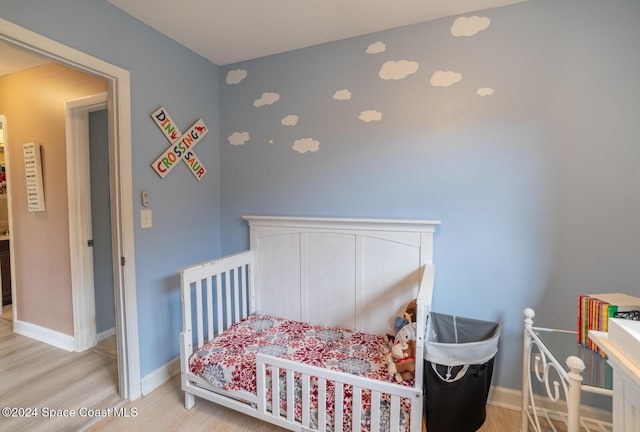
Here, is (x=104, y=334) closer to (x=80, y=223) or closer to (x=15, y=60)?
(x=80, y=223)

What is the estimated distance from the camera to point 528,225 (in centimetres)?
161

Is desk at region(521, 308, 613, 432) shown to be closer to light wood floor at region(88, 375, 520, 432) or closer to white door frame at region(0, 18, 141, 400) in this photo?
light wood floor at region(88, 375, 520, 432)

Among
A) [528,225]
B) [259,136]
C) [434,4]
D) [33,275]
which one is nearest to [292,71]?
[259,136]

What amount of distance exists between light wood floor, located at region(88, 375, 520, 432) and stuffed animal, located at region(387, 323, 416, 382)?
63 cm

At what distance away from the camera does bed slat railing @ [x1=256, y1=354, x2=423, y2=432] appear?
1.25 meters

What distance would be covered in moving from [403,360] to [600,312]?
32.9 inches

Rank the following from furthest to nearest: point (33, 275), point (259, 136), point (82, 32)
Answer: point (33, 275), point (259, 136), point (82, 32)

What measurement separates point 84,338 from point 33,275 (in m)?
0.80

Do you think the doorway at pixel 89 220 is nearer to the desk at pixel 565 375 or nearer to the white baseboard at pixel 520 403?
the desk at pixel 565 375

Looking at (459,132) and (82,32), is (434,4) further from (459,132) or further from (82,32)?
(82,32)

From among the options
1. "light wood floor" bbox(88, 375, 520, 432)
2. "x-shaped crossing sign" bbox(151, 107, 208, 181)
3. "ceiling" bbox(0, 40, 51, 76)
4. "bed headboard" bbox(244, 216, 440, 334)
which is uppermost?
"ceiling" bbox(0, 40, 51, 76)

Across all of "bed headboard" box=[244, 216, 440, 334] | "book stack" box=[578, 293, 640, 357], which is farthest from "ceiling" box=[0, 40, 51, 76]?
"book stack" box=[578, 293, 640, 357]

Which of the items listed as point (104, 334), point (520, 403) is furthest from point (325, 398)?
point (104, 334)

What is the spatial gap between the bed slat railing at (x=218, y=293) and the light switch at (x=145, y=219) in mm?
441
